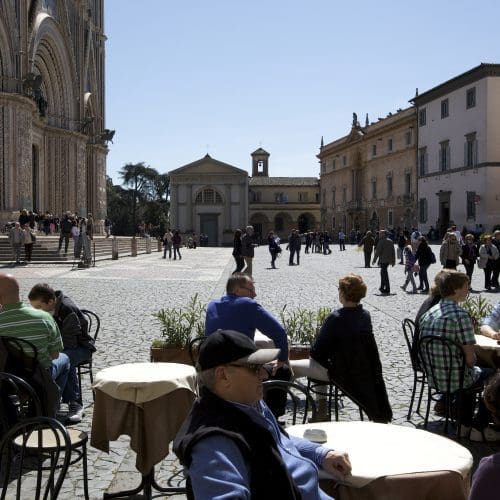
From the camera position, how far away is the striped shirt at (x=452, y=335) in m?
5.50

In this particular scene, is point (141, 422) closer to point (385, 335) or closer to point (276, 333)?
point (276, 333)

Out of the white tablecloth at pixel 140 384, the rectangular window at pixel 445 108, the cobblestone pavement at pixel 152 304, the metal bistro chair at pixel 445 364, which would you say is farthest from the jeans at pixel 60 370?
the rectangular window at pixel 445 108

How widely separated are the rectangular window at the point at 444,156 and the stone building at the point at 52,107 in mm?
25193

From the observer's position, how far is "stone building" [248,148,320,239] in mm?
92062

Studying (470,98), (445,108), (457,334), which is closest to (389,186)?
(445,108)

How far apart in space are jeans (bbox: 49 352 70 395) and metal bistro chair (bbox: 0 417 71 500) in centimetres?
73

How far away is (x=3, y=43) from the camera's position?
29219 millimetres

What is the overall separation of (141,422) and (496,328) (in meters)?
3.69

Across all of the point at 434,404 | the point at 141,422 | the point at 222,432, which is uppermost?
the point at 222,432

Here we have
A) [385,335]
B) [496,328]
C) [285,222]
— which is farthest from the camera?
[285,222]

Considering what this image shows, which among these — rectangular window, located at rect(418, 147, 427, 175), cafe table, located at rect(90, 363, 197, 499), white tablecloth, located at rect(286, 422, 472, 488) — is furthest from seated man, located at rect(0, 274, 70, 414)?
rectangular window, located at rect(418, 147, 427, 175)

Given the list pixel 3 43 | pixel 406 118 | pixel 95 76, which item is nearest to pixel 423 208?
pixel 406 118

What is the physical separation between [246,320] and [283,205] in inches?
3431

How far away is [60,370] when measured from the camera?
5.75m
